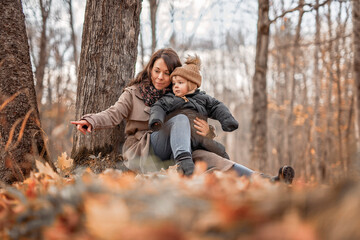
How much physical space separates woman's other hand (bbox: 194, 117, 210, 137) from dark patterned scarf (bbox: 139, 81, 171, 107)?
A: 0.47 m

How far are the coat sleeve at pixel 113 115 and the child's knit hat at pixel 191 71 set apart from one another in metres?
0.50

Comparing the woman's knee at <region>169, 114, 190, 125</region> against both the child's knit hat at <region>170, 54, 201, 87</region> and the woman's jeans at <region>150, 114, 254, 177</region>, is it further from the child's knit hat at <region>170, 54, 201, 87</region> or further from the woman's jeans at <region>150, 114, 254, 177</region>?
the child's knit hat at <region>170, 54, 201, 87</region>

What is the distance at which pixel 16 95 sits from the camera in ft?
7.01

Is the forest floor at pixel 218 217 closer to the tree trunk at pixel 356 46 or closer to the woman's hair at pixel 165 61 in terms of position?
the woman's hair at pixel 165 61

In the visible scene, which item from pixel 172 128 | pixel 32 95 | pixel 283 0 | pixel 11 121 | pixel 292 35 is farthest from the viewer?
pixel 292 35

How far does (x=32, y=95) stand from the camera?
2.31 m

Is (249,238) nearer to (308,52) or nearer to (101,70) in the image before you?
(101,70)

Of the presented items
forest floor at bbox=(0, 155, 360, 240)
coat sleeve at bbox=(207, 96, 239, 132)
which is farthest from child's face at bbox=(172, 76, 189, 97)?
forest floor at bbox=(0, 155, 360, 240)

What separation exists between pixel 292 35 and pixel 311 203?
17491mm

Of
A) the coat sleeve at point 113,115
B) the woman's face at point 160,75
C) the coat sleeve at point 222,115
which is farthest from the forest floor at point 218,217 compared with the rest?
the woman's face at point 160,75

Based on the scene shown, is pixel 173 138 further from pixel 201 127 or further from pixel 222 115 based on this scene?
pixel 222 115

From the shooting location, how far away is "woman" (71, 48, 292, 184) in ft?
8.08

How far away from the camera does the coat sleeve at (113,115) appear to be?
2477 millimetres

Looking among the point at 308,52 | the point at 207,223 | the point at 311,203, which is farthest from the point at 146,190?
the point at 308,52
